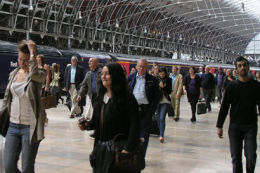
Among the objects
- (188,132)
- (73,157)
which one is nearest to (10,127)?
(73,157)

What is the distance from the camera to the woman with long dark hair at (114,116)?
3.46 meters

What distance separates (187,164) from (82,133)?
3643 mm

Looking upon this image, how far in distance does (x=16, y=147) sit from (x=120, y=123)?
124cm

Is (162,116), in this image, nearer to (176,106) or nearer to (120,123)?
(176,106)

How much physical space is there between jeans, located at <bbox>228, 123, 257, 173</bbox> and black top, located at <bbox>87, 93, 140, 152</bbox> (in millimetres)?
1819

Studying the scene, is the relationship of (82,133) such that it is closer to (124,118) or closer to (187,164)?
(187,164)

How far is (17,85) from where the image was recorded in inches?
164

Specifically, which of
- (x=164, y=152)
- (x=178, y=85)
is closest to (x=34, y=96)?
(x=164, y=152)

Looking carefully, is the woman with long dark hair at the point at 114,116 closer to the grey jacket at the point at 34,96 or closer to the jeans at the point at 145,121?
the grey jacket at the point at 34,96

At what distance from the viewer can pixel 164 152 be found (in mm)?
7441

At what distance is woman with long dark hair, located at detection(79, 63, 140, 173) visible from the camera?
11.3 feet

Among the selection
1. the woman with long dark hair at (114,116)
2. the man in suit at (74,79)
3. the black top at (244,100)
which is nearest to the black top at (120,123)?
the woman with long dark hair at (114,116)

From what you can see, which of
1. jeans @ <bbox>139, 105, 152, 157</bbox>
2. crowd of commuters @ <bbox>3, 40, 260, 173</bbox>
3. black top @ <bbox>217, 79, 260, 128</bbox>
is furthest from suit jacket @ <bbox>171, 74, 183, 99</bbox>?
black top @ <bbox>217, 79, 260, 128</bbox>

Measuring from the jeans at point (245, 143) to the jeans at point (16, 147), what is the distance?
7.64 feet
